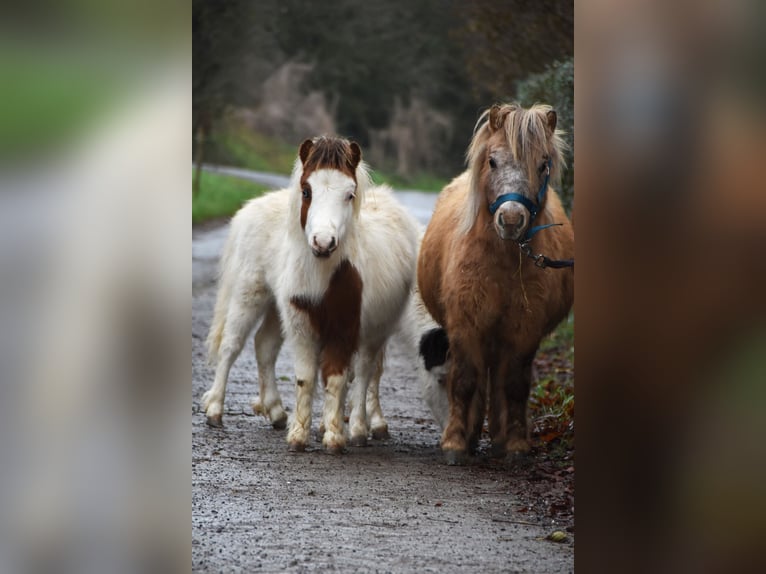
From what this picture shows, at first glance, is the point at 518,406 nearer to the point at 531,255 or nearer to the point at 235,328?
the point at 531,255

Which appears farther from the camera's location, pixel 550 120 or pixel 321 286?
pixel 321 286

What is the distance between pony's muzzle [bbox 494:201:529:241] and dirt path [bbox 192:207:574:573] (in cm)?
150

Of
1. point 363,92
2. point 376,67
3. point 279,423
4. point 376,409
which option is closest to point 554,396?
point 376,409

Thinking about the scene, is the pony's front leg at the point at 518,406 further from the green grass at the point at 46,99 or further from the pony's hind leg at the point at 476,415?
the green grass at the point at 46,99

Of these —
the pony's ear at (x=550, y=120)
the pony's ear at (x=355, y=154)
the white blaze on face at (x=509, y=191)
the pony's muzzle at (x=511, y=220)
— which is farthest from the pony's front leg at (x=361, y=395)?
the pony's ear at (x=550, y=120)

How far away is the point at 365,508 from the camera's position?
17.8 feet

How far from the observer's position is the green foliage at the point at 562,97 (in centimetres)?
991

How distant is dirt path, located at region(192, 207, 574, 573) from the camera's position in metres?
4.34

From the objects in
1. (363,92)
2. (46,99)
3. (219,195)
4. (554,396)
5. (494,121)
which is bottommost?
(554,396)

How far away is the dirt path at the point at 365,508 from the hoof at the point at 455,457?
0.21 feet

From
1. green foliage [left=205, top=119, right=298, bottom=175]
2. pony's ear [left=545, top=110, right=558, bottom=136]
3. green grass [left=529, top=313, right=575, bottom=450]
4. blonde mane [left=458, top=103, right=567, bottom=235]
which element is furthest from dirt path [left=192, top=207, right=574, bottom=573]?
green foliage [left=205, top=119, right=298, bottom=175]

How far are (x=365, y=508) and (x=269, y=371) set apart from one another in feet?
8.68

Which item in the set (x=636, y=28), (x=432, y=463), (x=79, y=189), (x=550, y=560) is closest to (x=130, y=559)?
(x=79, y=189)

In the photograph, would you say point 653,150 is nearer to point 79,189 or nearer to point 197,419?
point 79,189
